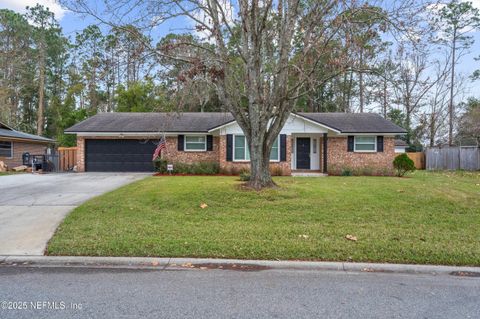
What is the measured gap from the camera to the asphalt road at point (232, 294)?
10.5 feet

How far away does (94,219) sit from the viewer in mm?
6562

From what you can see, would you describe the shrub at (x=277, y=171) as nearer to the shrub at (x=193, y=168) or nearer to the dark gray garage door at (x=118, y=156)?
the shrub at (x=193, y=168)

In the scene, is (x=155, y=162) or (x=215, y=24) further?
(x=155, y=162)

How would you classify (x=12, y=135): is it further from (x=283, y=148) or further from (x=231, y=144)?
(x=283, y=148)

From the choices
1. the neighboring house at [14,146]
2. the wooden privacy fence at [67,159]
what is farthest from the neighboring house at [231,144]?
the neighboring house at [14,146]

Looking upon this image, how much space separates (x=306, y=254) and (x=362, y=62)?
603cm

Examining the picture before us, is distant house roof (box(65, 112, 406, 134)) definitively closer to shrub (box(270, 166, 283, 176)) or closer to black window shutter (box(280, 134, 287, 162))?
black window shutter (box(280, 134, 287, 162))

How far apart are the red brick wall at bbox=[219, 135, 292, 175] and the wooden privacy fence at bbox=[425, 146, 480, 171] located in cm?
1435

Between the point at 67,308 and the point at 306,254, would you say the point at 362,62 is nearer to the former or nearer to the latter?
the point at 306,254

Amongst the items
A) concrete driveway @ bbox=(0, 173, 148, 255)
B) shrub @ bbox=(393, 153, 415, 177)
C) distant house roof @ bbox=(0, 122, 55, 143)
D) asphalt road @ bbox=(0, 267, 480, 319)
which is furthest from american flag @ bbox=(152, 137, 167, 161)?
asphalt road @ bbox=(0, 267, 480, 319)

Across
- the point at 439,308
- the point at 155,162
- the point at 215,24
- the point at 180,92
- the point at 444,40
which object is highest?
the point at 215,24

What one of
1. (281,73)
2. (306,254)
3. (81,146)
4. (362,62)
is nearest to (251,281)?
(306,254)

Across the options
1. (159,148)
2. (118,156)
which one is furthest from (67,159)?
(159,148)

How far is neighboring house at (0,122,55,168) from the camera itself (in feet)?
68.2
